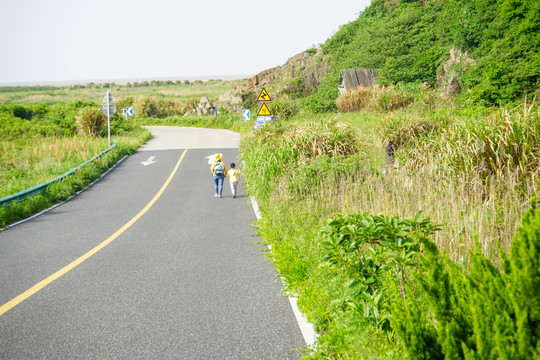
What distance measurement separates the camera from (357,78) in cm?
3234

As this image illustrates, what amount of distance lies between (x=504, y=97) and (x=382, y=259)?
1659 centimetres

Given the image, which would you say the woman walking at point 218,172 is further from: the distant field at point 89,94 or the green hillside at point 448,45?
the distant field at point 89,94

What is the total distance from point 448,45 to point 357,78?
713 cm

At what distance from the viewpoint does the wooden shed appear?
31.5m

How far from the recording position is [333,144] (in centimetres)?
1224

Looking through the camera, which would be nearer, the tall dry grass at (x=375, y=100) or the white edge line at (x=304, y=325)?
the white edge line at (x=304, y=325)

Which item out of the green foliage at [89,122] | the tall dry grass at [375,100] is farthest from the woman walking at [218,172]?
the green foliage at [89,122]

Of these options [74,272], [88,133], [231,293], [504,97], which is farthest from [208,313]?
[88,133]

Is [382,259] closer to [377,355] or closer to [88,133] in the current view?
[377,355]

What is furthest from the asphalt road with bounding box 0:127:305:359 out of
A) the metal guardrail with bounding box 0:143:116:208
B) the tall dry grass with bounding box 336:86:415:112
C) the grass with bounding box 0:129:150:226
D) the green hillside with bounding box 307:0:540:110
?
the tall dry grass with bounding box 336:86:415:112

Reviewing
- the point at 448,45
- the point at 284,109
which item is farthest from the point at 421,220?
the point at 448,45

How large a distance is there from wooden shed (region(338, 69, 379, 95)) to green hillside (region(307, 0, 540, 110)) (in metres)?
0.85

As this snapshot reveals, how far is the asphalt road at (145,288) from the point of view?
13.6 ft

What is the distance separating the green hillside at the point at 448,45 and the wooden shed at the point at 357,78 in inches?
33.4
